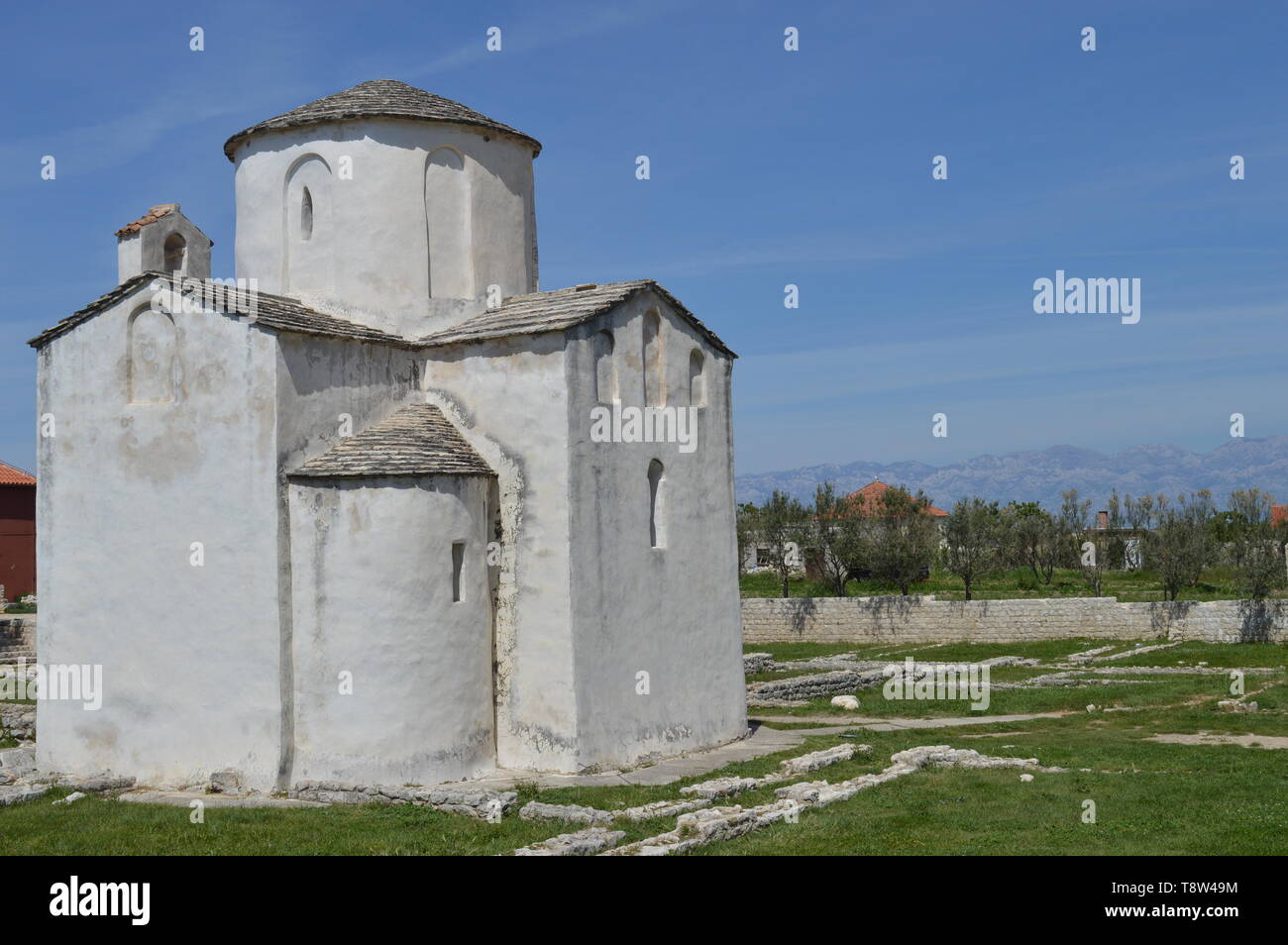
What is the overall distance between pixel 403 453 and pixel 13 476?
3958cm

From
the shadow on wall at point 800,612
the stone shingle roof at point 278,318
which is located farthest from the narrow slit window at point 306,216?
the shadow on wall at point 800,612

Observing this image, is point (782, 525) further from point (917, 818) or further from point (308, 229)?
point (917, 818)

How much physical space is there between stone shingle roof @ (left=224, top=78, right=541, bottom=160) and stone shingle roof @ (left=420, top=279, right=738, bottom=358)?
2.71 meters

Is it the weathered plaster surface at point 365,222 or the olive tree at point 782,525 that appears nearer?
the weathered plaster surface at point 365,222

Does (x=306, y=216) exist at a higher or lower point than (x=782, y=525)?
higher

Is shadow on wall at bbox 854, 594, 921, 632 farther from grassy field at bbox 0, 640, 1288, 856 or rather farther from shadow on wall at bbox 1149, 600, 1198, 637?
grassy field at bbox 0, 640, 1288, 856

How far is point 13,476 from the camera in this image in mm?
49031

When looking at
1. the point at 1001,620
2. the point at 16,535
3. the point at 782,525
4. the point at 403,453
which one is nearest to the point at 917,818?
the point at 403,453

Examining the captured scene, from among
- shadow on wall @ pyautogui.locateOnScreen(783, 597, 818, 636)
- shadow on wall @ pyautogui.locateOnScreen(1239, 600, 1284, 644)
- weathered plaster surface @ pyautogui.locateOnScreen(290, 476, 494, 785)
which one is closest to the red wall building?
shadow on wall @ pyautogui.locateOnScreen(783, 597, 818, 636)

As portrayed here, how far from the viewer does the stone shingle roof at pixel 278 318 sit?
15.7m

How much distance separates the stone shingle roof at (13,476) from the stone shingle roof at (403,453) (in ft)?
123

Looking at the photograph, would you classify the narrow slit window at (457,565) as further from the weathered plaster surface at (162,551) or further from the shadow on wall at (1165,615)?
the shadow on wall at (1165,615)

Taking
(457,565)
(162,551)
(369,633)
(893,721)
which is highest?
(162,551)
